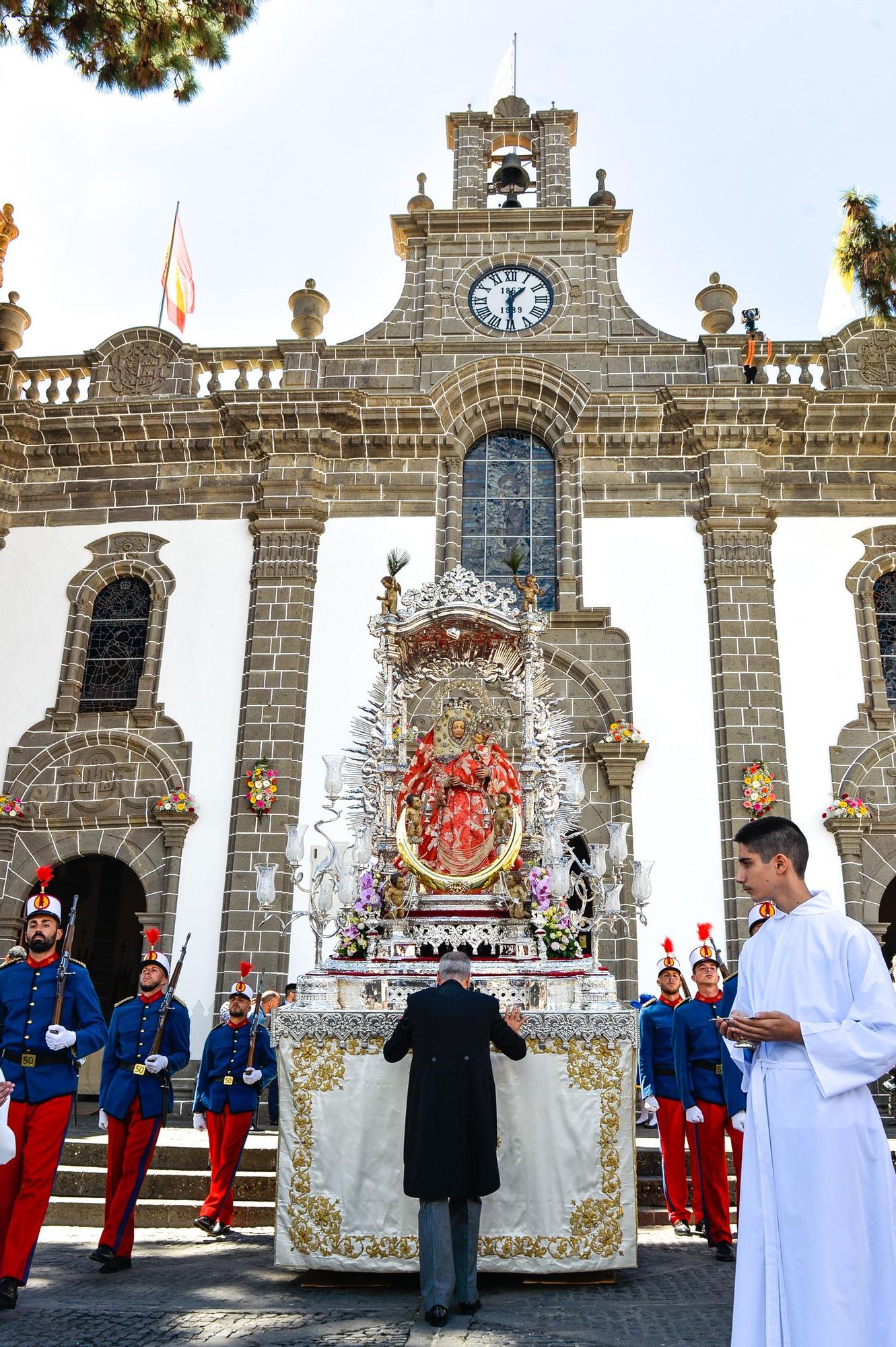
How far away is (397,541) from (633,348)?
432 cm

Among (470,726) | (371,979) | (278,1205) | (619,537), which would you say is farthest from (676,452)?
(278,1205)

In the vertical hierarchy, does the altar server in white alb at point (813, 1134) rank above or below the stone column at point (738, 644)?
below

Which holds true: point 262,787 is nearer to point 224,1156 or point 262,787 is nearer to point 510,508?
point 510,508

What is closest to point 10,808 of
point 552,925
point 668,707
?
point 668,707

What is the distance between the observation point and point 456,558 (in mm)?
14312

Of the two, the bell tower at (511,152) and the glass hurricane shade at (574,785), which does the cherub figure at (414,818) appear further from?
the bell tower at (511,152)

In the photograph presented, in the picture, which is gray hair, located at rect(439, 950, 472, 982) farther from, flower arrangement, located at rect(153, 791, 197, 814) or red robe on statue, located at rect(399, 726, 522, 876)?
flower arrangement, located at rect(153, 791, 197, 814)

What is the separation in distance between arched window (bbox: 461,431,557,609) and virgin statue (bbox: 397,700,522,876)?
5934 mm

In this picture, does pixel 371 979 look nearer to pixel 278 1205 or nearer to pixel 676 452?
pixel 278 1205

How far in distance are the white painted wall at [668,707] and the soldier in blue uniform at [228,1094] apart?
5523mm

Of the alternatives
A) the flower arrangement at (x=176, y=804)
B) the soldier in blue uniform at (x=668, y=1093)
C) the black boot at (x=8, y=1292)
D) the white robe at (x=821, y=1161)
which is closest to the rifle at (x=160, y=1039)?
the black boot at (x=8, y=1292)

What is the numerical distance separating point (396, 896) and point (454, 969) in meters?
2.04

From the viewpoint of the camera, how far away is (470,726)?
8609mm

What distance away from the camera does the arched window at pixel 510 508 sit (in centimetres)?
1459
